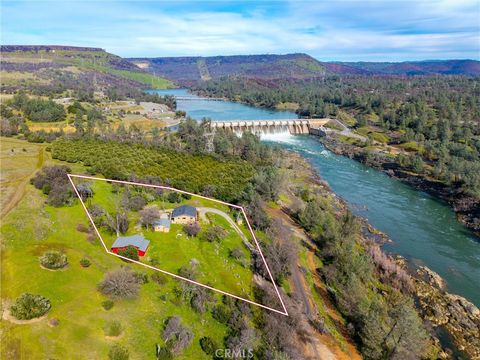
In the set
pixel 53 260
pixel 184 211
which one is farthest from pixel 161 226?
pixel 53 260

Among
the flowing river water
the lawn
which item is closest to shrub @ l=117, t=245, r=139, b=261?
the lawn

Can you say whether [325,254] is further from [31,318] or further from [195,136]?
[195,136]

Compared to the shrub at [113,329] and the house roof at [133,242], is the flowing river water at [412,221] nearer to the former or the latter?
the house roof at [133,242]

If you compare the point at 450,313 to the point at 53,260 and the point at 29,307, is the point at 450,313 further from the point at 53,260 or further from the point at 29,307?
the point at 53,260

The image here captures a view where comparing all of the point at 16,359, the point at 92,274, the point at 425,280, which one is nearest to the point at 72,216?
the point at 92,274

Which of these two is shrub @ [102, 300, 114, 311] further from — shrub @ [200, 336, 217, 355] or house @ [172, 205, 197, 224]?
house @ [172, 205, 197, 224]

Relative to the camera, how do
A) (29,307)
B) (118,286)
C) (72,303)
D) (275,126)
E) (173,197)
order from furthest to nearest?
(275,126) < (173,197) < (118,286) < (72,303) < (29,307)

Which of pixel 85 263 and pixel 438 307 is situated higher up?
pixel 85 263
